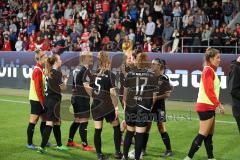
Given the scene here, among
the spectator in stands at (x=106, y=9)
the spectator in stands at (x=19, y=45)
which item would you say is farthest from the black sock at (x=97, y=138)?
the spectator in stands at (x=19, y=45)

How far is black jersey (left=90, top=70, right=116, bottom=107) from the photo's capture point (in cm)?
891

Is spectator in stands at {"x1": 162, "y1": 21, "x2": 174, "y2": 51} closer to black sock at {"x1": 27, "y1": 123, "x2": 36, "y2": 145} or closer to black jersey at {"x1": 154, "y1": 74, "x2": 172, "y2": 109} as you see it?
black jersey at {"x1": 154, "y1": 74, "x2": 172, "y2": 109}

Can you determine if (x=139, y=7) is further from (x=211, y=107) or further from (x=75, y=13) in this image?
(x=211, y=107)

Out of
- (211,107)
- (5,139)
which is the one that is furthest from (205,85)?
(5,139)

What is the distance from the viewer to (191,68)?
17219mm

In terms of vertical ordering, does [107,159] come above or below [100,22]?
below

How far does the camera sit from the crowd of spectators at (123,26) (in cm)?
2041

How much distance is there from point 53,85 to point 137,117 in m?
2.15

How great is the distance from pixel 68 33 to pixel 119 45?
15.3 feet

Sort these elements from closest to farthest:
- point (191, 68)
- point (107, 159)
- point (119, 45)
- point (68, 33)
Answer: point (107, 159)
point (191, 68)
point (119, 45)
point (68, 33)

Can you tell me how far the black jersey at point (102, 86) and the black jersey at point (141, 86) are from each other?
1.81 feet

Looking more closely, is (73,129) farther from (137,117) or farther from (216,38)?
(216,38)

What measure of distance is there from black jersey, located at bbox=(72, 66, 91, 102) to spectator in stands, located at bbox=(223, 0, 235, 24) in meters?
13.4

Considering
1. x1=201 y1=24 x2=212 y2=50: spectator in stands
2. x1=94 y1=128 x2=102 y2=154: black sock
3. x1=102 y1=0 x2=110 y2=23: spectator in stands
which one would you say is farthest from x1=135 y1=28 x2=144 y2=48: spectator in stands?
x1=94 y1=128 x2=102 y2=154: black sock
